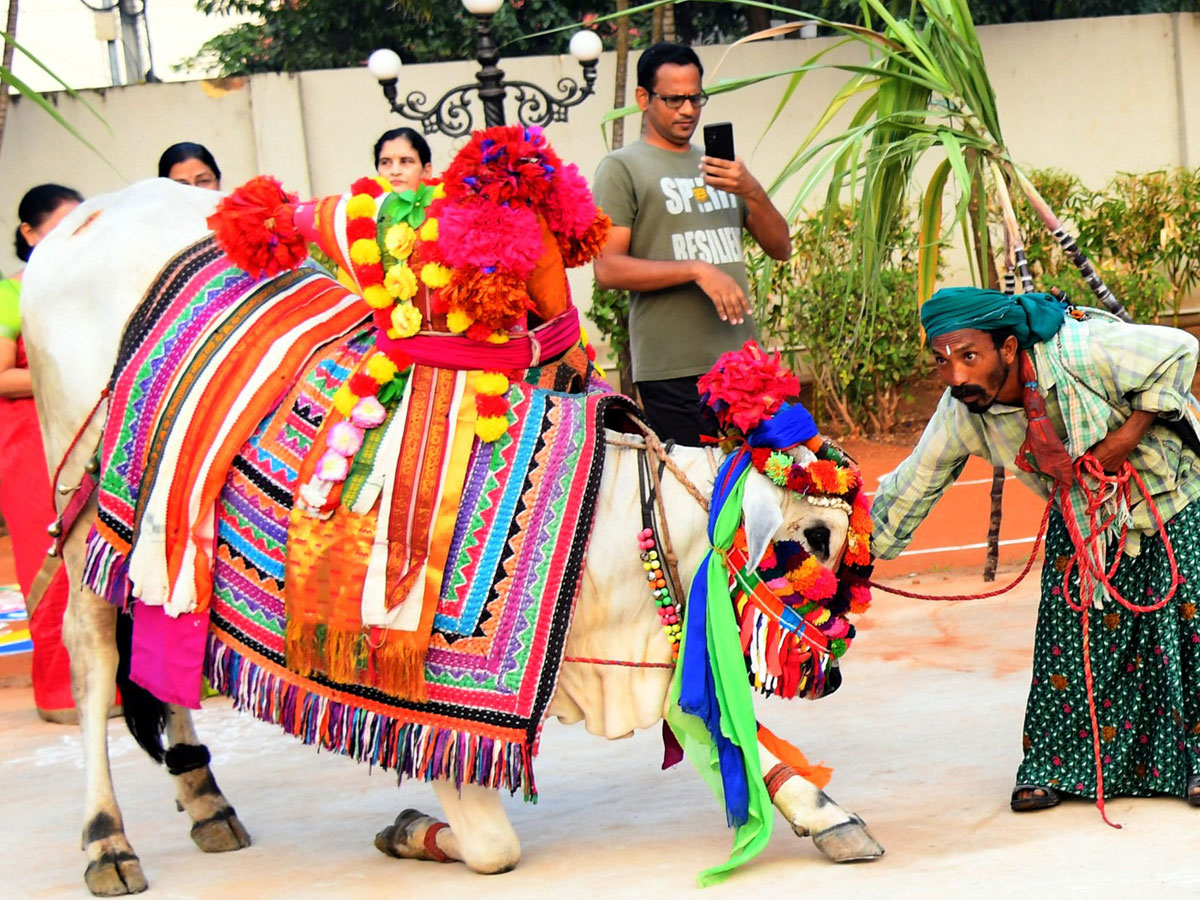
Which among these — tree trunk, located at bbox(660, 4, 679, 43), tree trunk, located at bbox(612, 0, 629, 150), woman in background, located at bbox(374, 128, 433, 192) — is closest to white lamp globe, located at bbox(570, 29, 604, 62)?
tree trunk, located at bbox(612, 0, 629, 150)

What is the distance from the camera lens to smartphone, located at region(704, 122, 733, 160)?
4992mm

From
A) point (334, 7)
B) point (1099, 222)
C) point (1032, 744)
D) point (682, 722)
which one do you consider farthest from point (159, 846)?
point (334, 7)

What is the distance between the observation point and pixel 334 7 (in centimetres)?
1489

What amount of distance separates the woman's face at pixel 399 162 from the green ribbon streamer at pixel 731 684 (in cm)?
257

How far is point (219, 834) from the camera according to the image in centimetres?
454

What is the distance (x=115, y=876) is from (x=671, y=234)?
2.58m

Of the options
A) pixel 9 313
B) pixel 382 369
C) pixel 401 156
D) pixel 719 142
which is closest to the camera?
pixel 382 369

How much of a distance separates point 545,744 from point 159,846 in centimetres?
134

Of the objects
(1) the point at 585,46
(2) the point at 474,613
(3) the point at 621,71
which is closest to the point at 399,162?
(2) the point at 474,613

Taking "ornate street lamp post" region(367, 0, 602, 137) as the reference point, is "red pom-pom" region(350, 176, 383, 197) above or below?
below

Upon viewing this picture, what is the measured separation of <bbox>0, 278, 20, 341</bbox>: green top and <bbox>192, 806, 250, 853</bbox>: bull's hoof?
2227 millimetres

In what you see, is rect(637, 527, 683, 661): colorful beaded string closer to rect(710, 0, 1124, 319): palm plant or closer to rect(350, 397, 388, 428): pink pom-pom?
rect(350, 397, 388, 428): pink pom-pom

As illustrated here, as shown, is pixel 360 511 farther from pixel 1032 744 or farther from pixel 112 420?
pixel 1032 744

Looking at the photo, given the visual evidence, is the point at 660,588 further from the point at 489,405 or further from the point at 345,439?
the point at 345,439
